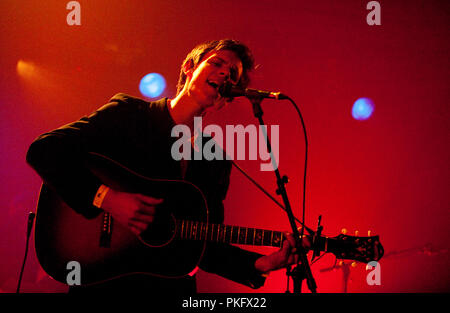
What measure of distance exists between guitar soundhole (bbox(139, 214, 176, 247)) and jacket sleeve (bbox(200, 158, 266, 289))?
0.31 meters

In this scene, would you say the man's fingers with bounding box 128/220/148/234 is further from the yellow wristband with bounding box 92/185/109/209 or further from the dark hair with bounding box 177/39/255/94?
the dark hair with bounding box 177/39/255/94

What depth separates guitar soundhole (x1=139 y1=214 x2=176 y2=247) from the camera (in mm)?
1771

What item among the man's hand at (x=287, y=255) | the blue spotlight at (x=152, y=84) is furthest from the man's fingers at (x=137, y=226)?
the blue spotlight at (x=152, y=84)

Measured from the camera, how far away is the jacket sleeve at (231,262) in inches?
77.0

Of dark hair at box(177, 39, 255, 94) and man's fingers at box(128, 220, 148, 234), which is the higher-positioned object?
dark hair at box(177, 39, 255, 94)

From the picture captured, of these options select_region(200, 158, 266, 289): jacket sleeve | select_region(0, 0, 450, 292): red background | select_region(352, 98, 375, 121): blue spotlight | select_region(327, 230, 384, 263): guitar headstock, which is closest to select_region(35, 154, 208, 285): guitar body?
select_region(200, 158, 266, 289): jacket sleeve

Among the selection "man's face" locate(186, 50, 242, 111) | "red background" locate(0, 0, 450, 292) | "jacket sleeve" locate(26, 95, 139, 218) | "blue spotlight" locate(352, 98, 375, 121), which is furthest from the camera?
"blue spotlight" locate(352, 98, 375, 121)

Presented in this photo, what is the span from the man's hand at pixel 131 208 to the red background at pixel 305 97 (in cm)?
150

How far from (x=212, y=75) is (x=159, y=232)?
1.06m

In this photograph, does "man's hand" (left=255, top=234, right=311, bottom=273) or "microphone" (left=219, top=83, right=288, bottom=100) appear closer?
"microphone" (left=219, top=83, right=288, bottom=100)

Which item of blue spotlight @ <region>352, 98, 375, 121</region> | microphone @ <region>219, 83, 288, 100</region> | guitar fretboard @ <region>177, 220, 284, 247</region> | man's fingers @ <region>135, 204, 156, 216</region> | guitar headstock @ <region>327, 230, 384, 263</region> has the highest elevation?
blue spotlight @ <region>352, 98, 375, 121</region>

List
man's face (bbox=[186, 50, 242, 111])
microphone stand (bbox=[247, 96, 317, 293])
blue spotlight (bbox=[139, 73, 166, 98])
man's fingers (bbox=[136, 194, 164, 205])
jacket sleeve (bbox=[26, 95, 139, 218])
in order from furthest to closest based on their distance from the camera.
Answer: blue spotlight (bbox=[139, 73, 166, 98]), man's face (bbox=[186, 50, 242, 111]), man's fingers (bbox=[136, 194, 164, 205]), jacket sleeve (bbox=[26, 95, 139, 218]), microphone stand (bbox=[247, 96, 317, 293])

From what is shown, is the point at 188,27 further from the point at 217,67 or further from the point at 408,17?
the point at 408,17
